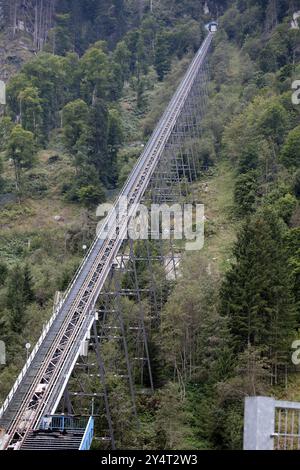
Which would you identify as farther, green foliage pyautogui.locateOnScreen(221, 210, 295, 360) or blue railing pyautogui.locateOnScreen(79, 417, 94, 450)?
green foliage pyautogui.locateOnScreen(221, 210, 295, 360)

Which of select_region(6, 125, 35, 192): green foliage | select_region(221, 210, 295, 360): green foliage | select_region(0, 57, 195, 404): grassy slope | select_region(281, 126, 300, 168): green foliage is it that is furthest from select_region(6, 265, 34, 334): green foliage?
select_region(6, 125, 35, 192): green foliage

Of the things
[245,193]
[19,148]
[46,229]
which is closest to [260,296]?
[245,193]

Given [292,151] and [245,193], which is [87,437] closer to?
[245,193]

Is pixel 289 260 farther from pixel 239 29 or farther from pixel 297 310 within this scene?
pixel 239 29

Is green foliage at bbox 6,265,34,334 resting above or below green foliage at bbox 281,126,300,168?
below

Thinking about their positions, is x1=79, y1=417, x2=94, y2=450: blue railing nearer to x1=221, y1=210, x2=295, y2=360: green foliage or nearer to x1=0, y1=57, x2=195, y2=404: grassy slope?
x1=0, y1=57, x2=195, y2=404: grassy slope
